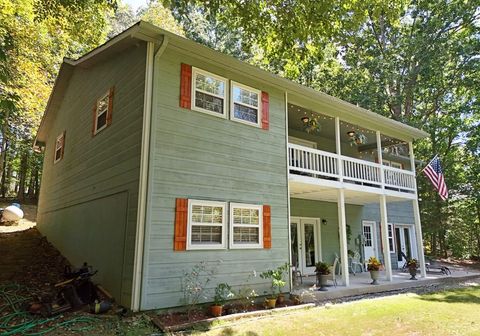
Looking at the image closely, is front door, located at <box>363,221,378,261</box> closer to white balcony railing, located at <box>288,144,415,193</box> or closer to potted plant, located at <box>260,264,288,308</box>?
white balcony railing, located at <box>288,144,415,193</box>

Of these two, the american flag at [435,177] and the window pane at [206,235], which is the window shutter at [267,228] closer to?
the window pane at [206,235]

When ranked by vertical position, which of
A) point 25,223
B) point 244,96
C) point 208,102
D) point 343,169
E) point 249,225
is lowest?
point 249,225

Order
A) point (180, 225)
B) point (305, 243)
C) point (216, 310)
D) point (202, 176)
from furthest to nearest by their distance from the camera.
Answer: point (305, 243) → point (202, 176) → point (180, 225) → point (216, 310)

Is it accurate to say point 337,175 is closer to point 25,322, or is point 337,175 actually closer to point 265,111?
point 265,111

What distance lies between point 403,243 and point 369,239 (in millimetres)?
3501

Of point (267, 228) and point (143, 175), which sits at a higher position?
point (143, 175)

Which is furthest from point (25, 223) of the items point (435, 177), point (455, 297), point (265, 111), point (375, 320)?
point (435, 177)

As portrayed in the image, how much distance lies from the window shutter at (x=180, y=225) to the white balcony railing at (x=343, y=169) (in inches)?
149

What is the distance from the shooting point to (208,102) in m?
8.39

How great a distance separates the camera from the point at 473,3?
1970cm

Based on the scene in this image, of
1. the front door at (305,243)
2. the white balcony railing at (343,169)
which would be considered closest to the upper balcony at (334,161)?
the white balcony railing at (343,169)

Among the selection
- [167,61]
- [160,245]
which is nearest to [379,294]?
[160,245]

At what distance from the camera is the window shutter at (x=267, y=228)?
8.71 metres

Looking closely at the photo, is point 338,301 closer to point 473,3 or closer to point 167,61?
point 167,61
